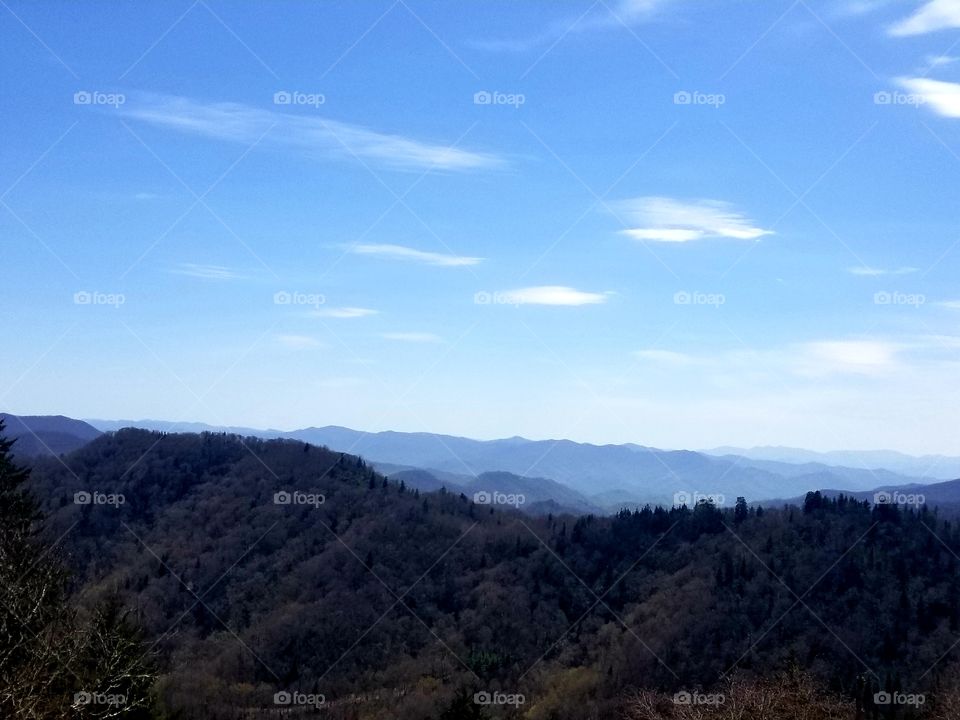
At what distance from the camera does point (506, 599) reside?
535 ft

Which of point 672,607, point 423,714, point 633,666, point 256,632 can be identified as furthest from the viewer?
point 256,632

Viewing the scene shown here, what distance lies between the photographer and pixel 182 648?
148375 millimetres

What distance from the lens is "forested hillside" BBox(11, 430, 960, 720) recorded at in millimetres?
Answer: 123000

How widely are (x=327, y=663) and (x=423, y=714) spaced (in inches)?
1285

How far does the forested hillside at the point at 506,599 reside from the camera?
123000 millimetres

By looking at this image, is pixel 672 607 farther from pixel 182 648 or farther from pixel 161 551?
pixel 161 551

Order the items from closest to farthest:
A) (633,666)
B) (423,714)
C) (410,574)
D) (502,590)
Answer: (423,714) → (633,666) → (502,590) → (410,574)

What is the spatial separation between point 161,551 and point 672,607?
104 meters

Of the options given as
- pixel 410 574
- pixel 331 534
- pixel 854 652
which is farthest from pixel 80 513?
pixel 854 652

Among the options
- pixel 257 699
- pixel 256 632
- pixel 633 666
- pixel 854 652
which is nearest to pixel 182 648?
pixel 256 632

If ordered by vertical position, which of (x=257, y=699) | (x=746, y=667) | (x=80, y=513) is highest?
(x=80, y=513)

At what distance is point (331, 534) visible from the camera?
186875mm

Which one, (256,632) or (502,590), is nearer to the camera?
(256,632)

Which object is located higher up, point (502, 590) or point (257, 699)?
point (502, 590)
